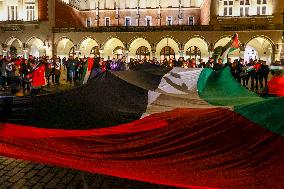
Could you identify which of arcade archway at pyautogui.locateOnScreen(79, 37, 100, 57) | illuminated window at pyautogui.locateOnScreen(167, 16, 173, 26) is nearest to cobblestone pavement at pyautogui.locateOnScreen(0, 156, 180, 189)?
arcade archway at pyautogui.locateOnScreen(79, 37, 100, 57)

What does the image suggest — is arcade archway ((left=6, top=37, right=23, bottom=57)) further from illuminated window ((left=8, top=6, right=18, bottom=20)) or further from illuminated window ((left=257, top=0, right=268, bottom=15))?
illuminated window ((left=257, top=0, right=268, bottom=15))

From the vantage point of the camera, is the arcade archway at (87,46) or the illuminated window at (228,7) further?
the illuminated window at (228,7)

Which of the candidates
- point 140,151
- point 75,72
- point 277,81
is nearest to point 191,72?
point 277,81

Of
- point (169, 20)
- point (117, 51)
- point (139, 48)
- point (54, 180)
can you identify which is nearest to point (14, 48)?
point (117, 51)

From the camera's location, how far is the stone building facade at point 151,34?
109 feet

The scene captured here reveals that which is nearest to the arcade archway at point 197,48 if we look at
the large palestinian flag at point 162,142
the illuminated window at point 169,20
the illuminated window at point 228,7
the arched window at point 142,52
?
the illuminated window at point 228,7

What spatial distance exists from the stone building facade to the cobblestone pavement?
95.7ft

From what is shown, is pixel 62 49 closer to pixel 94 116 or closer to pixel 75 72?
pixel 75 72

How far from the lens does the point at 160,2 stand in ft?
159

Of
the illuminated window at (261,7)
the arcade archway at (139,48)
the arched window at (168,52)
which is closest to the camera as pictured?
the arcade archway at (139,48)

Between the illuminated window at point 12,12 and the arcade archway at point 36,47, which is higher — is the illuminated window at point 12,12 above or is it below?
above

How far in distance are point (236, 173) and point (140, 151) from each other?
3.13 feet

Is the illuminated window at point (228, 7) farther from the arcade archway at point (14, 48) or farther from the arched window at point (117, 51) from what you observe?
the arcade archway at point (14, 48)

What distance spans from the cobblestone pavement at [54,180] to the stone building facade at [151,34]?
29.2 meters
